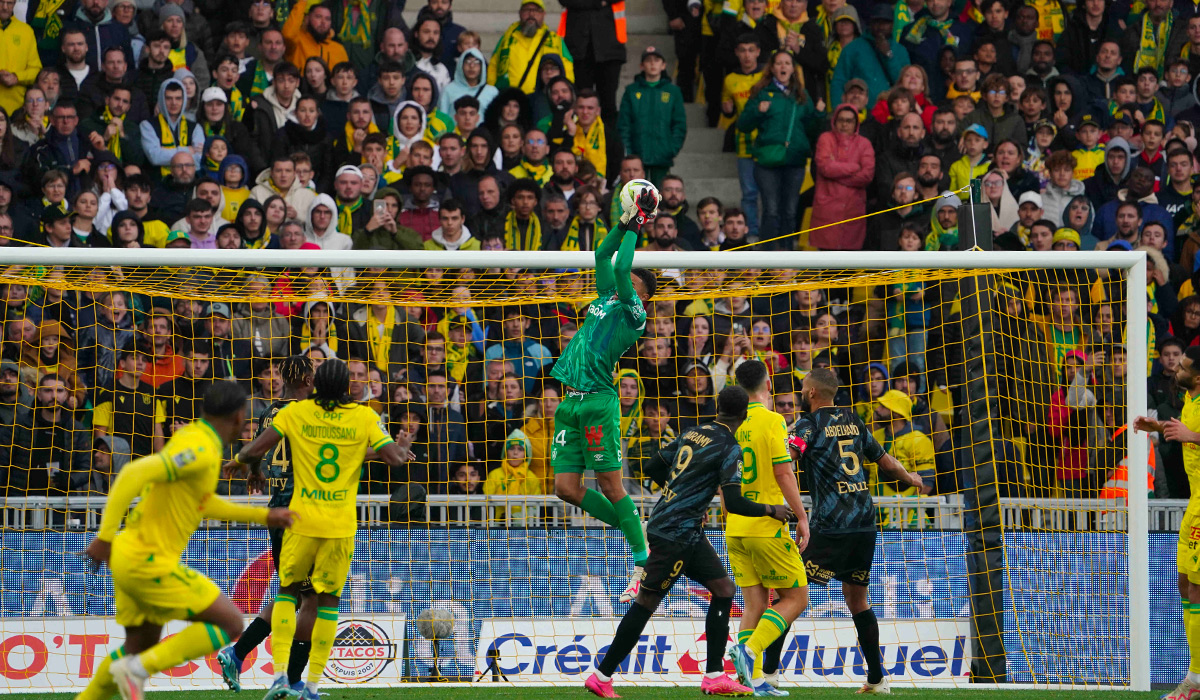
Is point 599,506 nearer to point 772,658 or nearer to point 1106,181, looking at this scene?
point 772,658

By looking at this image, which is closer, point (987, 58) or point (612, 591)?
point (612, 591)

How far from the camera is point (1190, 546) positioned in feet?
27.2

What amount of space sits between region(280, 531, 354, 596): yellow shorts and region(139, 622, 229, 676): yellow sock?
1.26 meters

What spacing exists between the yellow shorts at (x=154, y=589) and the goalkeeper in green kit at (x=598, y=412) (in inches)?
110

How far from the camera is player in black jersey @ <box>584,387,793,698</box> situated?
8.00 meters

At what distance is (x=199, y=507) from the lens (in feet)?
20.5

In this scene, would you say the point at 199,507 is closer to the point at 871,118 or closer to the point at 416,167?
the point at 416,167

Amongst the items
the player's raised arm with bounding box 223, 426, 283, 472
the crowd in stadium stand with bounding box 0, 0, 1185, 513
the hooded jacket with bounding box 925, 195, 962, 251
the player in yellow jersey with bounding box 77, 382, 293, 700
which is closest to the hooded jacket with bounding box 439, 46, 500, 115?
the crowd in stadium stand with bounding box 0, 0, 1185, 513

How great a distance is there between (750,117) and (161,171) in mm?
5883

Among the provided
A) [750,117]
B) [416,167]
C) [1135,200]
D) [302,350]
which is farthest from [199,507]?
[1135,200]

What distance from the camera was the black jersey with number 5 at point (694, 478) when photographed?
801cm

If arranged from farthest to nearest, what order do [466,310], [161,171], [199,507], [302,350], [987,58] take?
1. [987,58]
2. [161,171]
3. [466,310]
4. [302,350]
5. [199,507]

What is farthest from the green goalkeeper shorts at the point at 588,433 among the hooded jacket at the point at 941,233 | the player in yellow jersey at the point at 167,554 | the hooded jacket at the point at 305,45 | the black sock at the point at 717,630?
the hooded jacket at the point at 305,45

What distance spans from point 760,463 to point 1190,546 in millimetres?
2610
